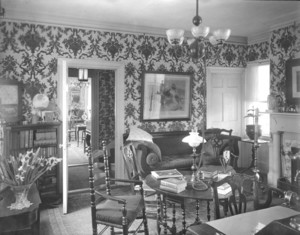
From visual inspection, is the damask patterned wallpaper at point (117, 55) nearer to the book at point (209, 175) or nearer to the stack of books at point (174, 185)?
the book at point (209, 175)

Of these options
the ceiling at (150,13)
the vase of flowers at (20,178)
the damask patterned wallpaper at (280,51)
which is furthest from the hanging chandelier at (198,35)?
the damask patterned wallpaper at (280,51)

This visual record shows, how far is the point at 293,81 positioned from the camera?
4664 mm

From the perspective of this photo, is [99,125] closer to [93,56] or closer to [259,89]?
[93,56]

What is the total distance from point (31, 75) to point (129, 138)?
176 centimetres

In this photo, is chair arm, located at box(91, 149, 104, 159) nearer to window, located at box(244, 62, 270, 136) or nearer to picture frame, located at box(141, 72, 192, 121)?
picture frame, located at box(141, 72, 192, 121)

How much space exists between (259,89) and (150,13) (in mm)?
2838

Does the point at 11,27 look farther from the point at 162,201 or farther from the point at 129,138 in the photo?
the point at 162,201

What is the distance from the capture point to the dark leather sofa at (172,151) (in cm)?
434

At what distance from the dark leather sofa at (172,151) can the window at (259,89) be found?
74 centimetres

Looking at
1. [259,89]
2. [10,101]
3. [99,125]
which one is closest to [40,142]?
[10,101]

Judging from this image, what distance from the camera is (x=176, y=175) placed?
9.57 feet

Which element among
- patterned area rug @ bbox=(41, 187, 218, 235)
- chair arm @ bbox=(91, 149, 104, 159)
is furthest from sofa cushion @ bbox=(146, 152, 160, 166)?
chair arm @ bbox=(91, 149, 104, 159)

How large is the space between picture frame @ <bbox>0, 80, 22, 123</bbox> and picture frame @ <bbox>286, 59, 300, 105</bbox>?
4241 millimetres

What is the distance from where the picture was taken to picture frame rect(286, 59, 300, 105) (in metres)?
4.58
